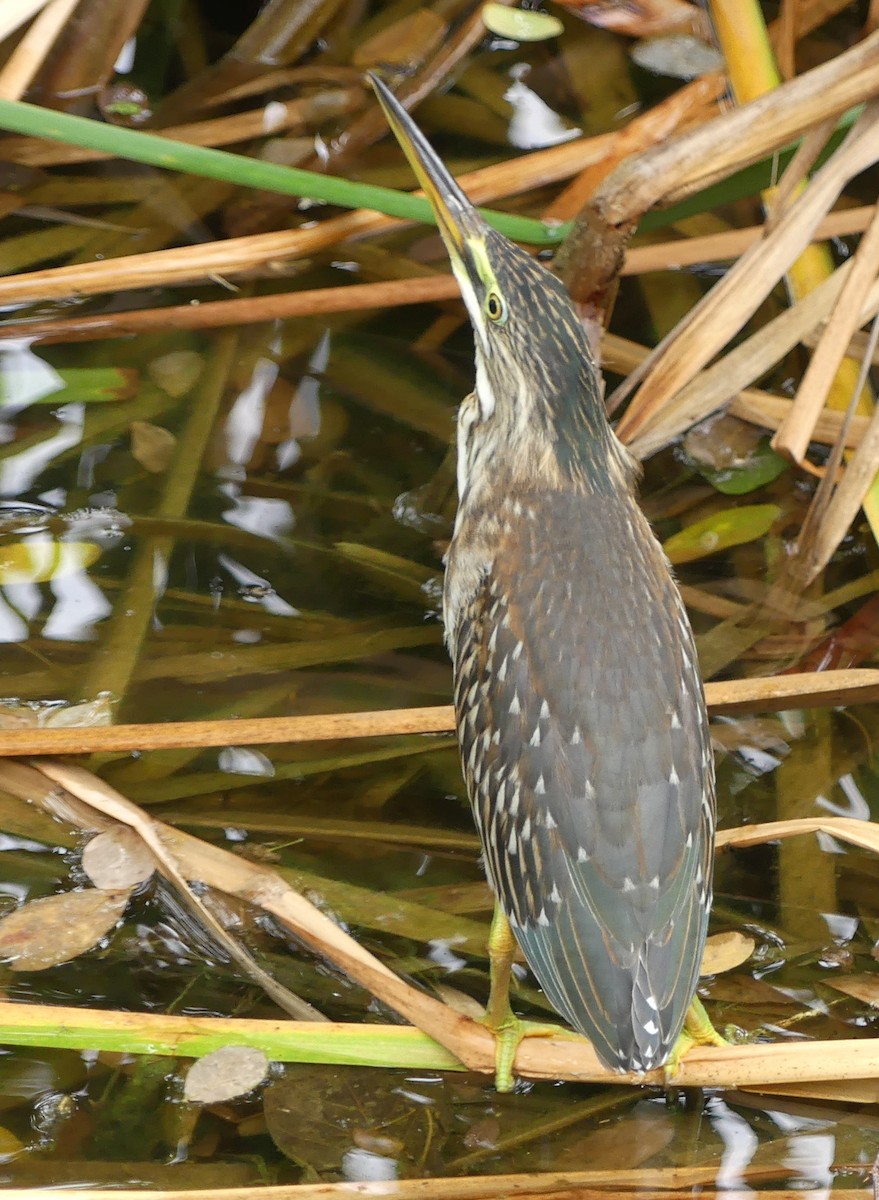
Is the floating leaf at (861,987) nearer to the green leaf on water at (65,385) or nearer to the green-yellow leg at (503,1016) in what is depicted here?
the green-yellow leg at (503,1016)

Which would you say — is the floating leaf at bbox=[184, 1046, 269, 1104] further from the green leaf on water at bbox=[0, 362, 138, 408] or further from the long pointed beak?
→ the green leaf on water at bbox=[0, 362, 138, 408]

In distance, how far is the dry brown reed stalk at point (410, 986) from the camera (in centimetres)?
254

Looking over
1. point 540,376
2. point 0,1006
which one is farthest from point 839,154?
point 0,1006

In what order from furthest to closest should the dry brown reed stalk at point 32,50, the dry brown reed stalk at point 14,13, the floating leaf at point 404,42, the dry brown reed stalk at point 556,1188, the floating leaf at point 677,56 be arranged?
the floating leaf at point 404,42
the floating leaf at point 677,56
the dry brown reed stalk at point 32,50
the dry brown reed stalk at point 14,13
the dry brown reed stalk at point 556,1188

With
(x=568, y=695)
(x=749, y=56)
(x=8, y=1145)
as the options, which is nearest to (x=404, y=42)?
(x=749, y=56)

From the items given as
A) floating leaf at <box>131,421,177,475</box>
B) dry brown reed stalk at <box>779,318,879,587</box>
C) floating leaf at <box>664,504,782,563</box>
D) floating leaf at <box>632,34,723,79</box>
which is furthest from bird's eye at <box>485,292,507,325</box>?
floating leaf at <box>632,34,723,79</box>

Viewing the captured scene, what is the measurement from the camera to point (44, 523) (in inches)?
145

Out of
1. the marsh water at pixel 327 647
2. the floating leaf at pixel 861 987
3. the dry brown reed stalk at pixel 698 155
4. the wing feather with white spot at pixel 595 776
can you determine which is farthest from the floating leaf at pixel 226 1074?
the dry brown reed stalk at pixel 698 155

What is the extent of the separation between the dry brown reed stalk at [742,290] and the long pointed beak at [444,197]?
0.67m

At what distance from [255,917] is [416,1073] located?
18.1 inches

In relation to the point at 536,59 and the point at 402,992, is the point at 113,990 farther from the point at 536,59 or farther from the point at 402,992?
the point at 536,59

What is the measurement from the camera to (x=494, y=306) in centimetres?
296

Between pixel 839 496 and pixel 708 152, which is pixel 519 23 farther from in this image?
pixel 839 496

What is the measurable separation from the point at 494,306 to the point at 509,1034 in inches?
56.3
